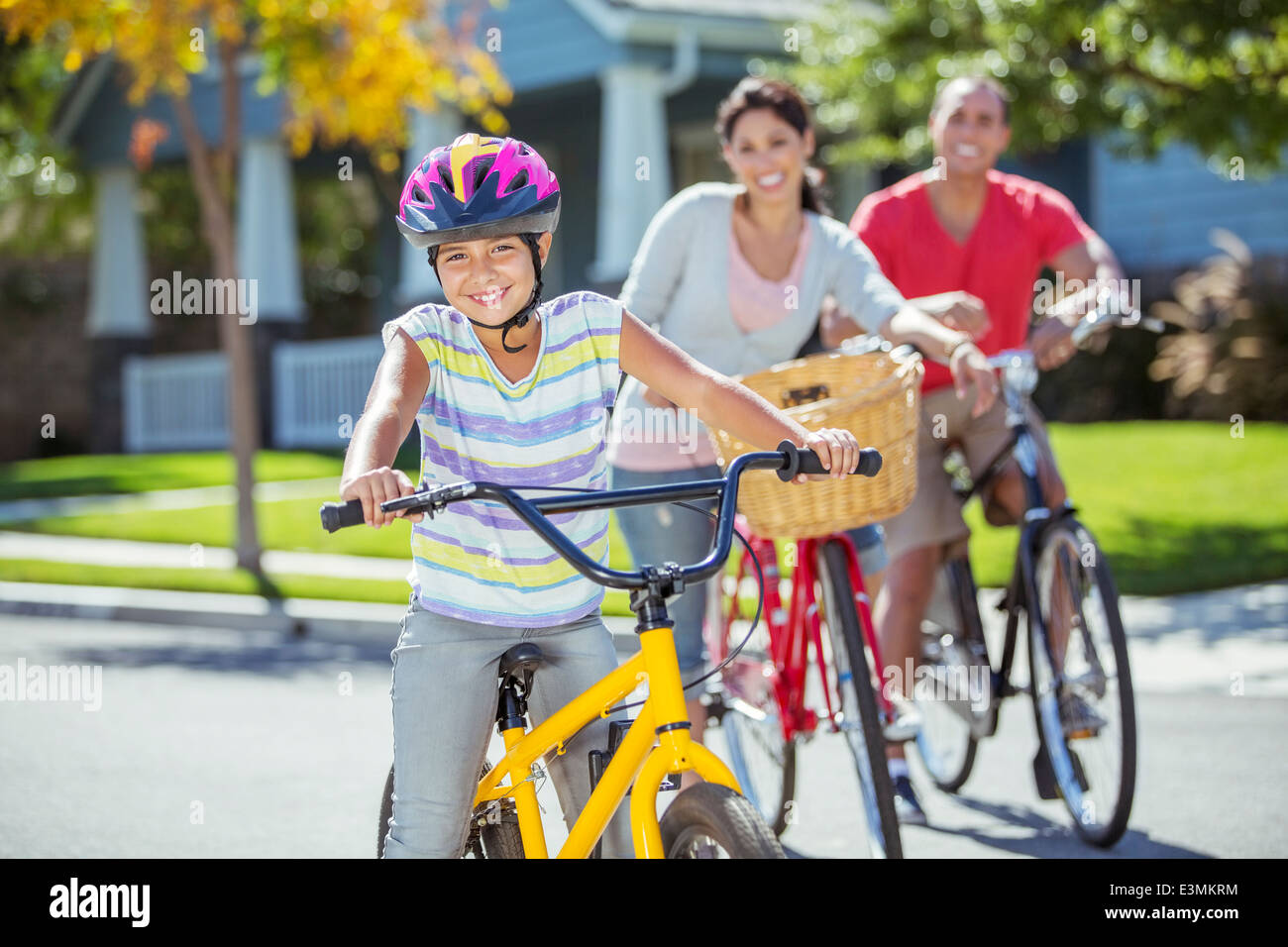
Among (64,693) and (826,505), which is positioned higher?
(826,505)

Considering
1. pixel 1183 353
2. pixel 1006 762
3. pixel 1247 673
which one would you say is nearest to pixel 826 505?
pixel 1006 762

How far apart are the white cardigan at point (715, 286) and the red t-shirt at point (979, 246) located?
770 mm

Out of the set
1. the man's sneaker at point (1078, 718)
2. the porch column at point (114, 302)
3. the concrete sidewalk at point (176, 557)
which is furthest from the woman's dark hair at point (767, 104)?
the porch column at point (114, 302)

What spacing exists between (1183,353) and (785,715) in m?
13.4

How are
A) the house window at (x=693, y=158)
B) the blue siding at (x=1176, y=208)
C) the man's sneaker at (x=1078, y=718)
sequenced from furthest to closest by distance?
the house window at (x=693, y=158) < the blue siding at (x=1176, y=208) < the man's sneaker at (x=1078, y=718)

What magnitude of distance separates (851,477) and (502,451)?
1.24 metres

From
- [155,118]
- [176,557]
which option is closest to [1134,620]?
[176,557]

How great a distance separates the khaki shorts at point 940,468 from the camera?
5.89 metres

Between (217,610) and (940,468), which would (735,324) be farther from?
(217,610)

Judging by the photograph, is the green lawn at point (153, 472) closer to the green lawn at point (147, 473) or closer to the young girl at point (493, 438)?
the green lawn at point (147, 473)

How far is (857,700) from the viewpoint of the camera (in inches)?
183

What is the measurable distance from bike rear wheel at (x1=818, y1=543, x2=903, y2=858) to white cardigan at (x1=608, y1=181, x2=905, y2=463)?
2.23 ft
